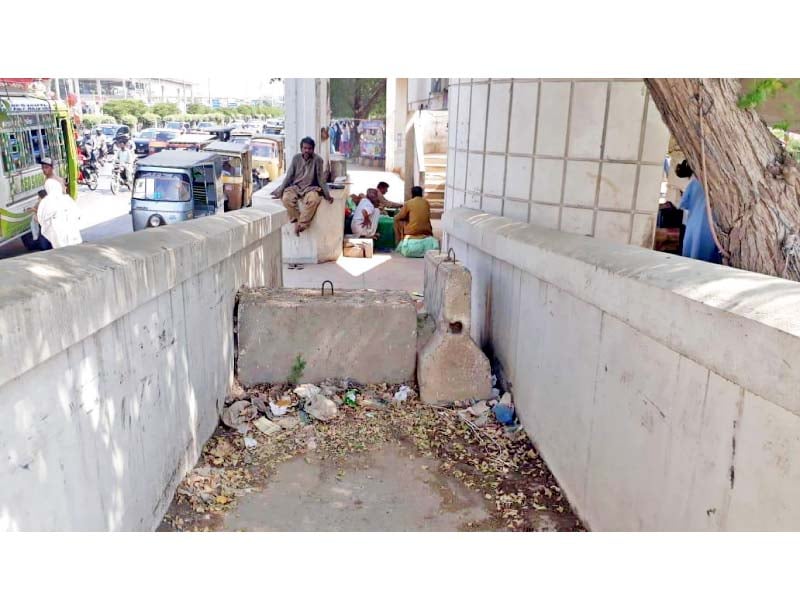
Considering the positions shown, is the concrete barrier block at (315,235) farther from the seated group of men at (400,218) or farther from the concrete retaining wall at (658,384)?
Answer: the concrete retaining wall at (658,384)

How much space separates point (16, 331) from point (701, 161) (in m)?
3.38

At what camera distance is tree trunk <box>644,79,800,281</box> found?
3270 mm

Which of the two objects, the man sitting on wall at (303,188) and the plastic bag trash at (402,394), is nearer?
the plastic bag trash at (402,394)

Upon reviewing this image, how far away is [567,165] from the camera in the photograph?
5.21 metres

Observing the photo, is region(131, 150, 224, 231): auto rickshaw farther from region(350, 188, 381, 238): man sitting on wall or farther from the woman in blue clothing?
the woman in blue clothing

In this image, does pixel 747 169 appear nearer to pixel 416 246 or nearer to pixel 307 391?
pixel 307 391

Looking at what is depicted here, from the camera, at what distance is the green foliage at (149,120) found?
1768 inches

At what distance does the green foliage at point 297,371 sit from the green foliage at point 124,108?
4450cm

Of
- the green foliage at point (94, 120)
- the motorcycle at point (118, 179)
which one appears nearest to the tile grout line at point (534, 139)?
the motorcycle at point (118, 179)

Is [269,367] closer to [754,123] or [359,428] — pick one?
[359,428]

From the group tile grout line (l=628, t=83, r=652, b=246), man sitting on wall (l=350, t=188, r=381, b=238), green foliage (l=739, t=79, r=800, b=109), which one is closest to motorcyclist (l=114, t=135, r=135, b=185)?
man sitting on wall (l=350, t=188, r=381, b=238)

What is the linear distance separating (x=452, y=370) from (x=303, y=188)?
20.1 ft

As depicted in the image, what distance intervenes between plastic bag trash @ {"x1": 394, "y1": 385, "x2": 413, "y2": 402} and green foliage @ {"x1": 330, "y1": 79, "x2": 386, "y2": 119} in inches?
1261

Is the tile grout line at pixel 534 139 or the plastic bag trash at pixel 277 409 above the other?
the tile grout line at pixel 534 139
